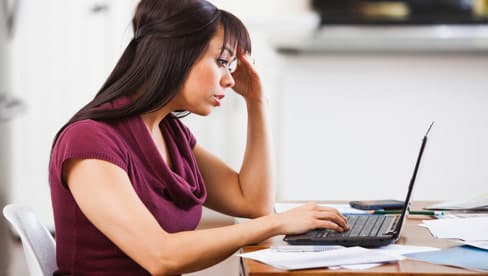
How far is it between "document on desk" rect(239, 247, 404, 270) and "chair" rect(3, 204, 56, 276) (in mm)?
363

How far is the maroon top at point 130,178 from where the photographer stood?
57.5 inches

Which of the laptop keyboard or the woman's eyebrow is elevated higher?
the woman's eyebrow

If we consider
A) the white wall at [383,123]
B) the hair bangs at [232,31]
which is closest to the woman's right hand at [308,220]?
the hair bangs at [232,31]

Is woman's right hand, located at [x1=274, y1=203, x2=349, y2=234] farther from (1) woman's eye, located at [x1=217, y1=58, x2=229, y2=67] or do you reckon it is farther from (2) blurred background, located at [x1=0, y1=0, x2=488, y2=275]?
(2) blurred background, located at [x1=0, y1=0, x2=488, y2=275]

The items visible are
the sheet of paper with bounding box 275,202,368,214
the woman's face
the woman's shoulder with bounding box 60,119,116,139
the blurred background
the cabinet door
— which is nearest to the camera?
the woman's shoulder with bounding box 60,119,116,139

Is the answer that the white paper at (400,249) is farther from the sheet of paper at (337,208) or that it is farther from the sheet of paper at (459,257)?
the sheet of paper at (337,208)

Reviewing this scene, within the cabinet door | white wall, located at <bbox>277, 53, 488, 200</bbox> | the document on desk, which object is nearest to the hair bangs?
the document on desk

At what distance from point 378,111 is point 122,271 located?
245cm

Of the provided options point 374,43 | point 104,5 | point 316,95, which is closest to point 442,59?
point 374,43

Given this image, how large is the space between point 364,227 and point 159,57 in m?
0.47

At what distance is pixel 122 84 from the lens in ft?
5.19

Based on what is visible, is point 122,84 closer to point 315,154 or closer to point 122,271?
point 122,271

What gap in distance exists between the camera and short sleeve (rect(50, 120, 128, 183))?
1.43 metres

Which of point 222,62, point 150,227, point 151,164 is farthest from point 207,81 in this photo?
point 150,227
